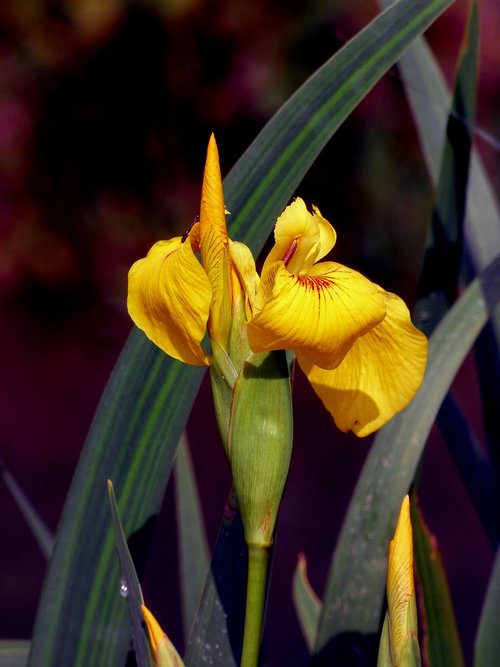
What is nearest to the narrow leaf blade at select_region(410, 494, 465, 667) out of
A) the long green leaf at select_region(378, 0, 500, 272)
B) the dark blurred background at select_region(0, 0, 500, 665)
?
the long green leaf at select_region(378, 0, 500, 272)

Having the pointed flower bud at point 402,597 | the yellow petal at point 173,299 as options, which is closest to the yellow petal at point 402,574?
A: the pointed flower bud at point 402,597

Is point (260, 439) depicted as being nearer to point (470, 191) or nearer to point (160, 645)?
point (160, 645)

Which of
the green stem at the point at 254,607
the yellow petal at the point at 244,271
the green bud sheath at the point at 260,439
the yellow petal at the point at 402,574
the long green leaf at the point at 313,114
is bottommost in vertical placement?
the green stem at the point at 254,607

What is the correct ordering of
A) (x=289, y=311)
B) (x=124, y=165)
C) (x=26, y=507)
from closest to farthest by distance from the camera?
1. (x=289, y=311)
2. (x=26, y=507)
3. (x=124, y=165)

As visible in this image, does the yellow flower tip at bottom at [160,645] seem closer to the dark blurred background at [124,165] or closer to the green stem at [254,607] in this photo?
the green stem at [254,607]

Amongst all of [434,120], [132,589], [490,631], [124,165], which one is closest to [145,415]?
[132,589]

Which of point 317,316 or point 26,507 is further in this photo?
point 26,507

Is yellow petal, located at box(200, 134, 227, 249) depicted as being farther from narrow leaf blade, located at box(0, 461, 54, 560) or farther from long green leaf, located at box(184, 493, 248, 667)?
narrow leaf blade, located at box(0, 461, 54, 560)

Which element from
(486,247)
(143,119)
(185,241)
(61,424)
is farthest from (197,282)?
(61,424)
